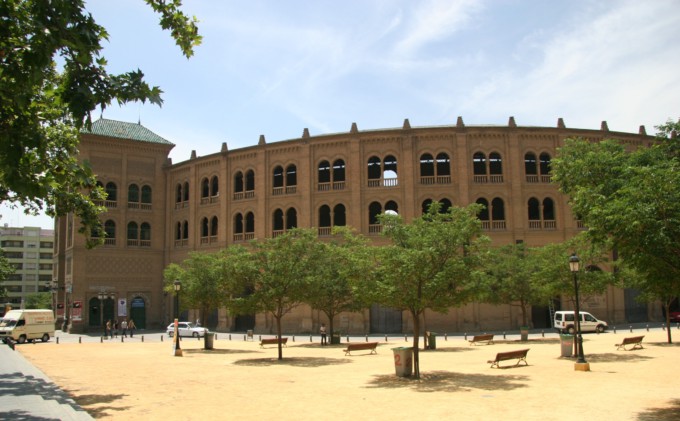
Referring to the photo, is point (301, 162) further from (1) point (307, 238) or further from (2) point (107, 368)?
(2) point (107, 368)

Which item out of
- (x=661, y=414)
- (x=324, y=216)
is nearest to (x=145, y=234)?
(x=324, y=216)

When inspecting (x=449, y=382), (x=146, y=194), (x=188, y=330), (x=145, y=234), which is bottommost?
(x=188, y=330)

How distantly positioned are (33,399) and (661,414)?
14.8 meters

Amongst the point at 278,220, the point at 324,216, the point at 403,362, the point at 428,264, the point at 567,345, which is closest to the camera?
the point at 403,362

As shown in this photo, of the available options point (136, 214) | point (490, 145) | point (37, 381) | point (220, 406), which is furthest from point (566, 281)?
point (136, 214)

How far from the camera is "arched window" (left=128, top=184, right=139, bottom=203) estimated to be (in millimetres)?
55438

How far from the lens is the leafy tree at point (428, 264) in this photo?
1912 centimetres

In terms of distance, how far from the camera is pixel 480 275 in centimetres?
1986

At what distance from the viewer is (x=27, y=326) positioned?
41.0 m

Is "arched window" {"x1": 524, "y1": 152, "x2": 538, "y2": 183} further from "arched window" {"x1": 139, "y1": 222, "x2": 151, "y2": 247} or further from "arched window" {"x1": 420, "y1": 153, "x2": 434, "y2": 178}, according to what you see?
"arched window" {"x1": 139, "y1": 222, "x2": 151, "y2": 247}

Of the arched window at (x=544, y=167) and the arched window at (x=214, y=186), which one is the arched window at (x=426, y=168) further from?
the arched window at (x=214, y=186)

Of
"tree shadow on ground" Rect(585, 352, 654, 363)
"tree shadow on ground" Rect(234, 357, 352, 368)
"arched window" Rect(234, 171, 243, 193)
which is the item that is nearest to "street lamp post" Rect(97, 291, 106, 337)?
"arched window" Rect(234, 171, 243, 193)

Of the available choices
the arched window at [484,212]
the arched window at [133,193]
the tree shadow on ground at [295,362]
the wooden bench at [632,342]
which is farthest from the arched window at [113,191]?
the wooden bench at [632,342]

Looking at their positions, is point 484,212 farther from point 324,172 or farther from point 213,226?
point 213,226
